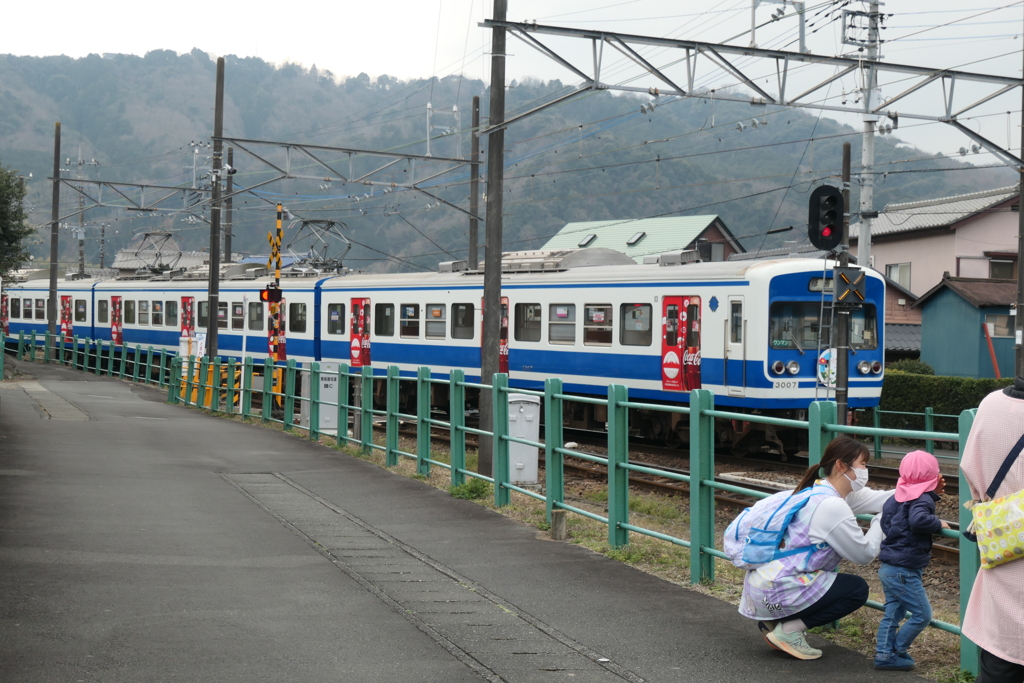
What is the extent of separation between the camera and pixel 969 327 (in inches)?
1267

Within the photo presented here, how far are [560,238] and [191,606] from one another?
155ft

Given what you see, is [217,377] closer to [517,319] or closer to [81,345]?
[517,319]

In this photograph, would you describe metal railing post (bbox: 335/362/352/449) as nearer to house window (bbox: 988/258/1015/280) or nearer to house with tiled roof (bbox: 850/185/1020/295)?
house with tiled roof (bbox: 850/185/1020/295)

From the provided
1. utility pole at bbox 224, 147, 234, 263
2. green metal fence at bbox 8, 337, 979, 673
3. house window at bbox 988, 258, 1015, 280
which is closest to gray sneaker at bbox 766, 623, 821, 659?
green metal fence at bbox 8, 337, 979, 673

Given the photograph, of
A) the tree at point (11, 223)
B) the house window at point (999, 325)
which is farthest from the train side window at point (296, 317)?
the house window at point (999, 325)

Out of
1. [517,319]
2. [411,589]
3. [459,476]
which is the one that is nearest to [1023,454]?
[411,589]

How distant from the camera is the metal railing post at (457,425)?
1150 centimetres

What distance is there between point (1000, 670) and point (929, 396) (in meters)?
23.2

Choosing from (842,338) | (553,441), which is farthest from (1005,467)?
(842,338)

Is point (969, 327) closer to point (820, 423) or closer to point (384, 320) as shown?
point (384, 320)

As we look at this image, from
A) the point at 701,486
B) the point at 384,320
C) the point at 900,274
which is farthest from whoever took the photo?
the point at 900,274

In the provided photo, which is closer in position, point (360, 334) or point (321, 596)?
point (321, 596)

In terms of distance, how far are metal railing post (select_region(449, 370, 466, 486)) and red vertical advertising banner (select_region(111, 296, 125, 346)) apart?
2802 centimetres

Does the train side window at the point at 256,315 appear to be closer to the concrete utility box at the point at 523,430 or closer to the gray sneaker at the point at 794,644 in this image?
the concrete utility box at the point at 523,430
